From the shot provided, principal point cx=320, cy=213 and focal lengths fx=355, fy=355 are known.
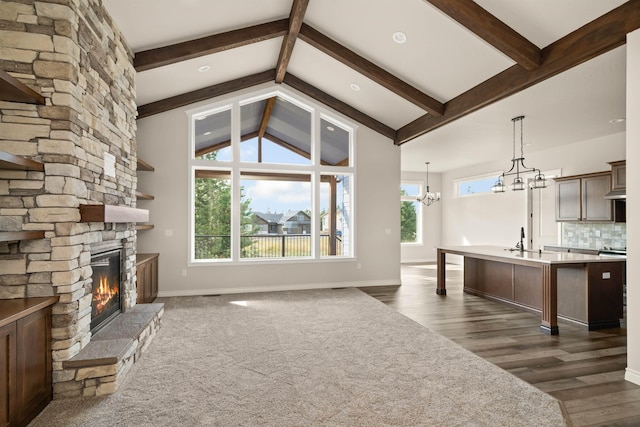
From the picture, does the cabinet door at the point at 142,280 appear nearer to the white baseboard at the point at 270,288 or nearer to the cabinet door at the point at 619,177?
the white baseboard at the point at 270,288

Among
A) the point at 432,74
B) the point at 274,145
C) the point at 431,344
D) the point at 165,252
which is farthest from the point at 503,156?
the point at 165,252

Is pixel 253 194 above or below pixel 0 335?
above

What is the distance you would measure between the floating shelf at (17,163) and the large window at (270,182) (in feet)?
12.3

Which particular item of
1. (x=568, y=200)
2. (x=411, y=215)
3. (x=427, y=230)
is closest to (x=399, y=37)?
(x=568, y=200)

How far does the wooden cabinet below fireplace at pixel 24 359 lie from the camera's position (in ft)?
6.86

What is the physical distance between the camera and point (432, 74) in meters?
4.95

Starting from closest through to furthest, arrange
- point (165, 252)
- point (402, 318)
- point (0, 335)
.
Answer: point (0, 335)
point (402, 318)
point (165, 252)

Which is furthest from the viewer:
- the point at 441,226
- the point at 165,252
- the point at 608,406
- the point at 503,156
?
the point at 441,226

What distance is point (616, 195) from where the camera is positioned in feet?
18.4

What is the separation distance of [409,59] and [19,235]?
15.2 ft

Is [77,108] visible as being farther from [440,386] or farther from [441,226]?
[441,226]

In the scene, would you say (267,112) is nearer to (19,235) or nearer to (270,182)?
(270,182)

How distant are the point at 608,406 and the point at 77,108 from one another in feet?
14.6

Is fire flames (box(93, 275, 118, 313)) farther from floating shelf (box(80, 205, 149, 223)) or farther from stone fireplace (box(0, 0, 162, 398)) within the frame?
floating shelf (box(80, 205, 149, 223))
